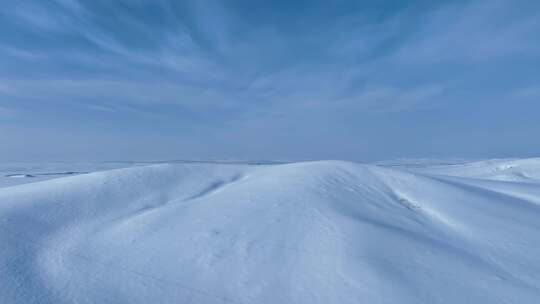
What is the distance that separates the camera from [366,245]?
118 inches

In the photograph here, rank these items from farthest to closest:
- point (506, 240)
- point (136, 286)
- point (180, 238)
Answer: point (506, 240) → point (180, 238) → point (136, 286)

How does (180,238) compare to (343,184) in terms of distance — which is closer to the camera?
(180,238)

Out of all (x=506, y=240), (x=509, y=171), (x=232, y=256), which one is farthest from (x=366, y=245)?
(x=509, y=171)

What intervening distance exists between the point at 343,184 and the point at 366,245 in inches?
88.0

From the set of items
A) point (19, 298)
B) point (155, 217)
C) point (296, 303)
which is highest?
point (155, 217)

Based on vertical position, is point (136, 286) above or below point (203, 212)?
below

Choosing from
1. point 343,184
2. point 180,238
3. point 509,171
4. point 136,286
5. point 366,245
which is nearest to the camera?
point 136,286

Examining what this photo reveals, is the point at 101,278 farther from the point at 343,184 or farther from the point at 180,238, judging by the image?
the point at 343,184

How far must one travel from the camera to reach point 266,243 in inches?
123

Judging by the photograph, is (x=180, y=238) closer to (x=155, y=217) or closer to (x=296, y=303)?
(x=155, y=217)

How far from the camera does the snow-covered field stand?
2393 millimetres

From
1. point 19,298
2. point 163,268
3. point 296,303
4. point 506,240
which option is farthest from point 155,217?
point 506,240

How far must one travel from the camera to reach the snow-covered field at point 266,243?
2.39m

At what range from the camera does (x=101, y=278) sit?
100 inches
